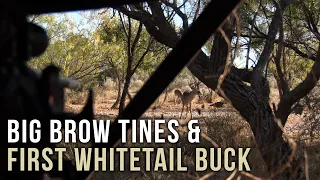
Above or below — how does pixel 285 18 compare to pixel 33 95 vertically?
above

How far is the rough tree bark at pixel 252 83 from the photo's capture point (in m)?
4.78

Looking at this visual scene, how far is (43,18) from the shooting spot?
21.6 meters

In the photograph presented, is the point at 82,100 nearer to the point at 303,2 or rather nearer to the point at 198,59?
the point at 303,2

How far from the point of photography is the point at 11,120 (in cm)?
115

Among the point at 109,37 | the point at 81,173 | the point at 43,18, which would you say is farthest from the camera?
the point at 43,18

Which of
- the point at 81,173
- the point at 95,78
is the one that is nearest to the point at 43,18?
the point at 95,78

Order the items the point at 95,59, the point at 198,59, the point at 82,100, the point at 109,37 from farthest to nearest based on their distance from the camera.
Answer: the point at 82,100 → the point at 95,59 → the point at 109,37 → the point at 198,59

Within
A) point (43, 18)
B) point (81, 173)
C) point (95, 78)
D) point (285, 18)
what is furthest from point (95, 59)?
point (81, 173)

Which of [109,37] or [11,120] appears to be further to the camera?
[109,37]

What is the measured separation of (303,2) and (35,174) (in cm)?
902

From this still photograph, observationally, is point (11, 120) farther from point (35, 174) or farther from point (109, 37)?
point (109, 37)

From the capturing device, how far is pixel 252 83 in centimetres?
549

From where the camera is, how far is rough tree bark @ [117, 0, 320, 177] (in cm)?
478

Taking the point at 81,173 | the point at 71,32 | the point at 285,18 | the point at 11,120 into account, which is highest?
the point at 71,32
